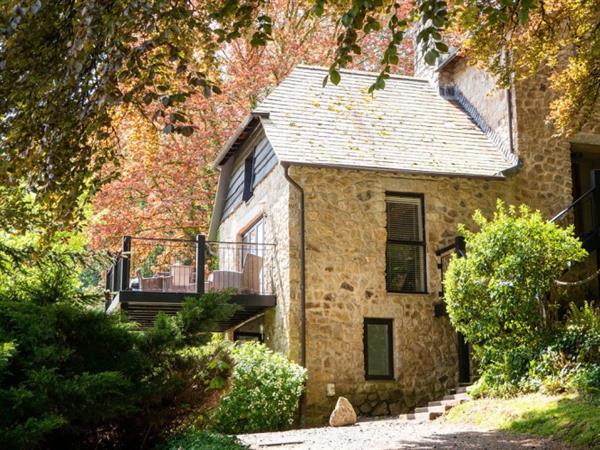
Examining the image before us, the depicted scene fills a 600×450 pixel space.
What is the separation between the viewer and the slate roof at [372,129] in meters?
15.5

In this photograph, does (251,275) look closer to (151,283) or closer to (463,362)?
(151,283)

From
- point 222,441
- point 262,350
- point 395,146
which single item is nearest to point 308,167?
point 395,146

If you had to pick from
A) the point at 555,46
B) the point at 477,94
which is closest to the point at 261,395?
the point at 555,46

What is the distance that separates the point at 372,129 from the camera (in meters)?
16.6

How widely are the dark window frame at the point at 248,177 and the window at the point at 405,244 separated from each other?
11.0 feet

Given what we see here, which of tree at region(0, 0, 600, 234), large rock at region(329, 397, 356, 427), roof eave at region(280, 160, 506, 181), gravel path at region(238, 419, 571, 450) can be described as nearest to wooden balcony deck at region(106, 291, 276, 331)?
large rock at region(329, 397, 356, 427)

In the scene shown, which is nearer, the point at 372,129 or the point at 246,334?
the point at 372,129

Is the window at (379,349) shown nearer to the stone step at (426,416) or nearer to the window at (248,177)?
the stone step at (426,416)

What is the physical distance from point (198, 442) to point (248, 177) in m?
9.81

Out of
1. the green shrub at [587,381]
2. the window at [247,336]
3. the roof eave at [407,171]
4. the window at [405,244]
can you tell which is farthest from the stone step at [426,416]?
the window at [247,336]

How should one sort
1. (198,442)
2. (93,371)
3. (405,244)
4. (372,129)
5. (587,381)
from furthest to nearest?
(372,129) → (405,244) → (587,381) → (198,442) → (93,371)

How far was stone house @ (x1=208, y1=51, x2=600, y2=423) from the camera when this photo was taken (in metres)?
14.8

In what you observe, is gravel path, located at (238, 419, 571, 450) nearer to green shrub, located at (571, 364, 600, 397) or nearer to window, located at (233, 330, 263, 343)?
green shrub, located at (571, 364, 600, 397)

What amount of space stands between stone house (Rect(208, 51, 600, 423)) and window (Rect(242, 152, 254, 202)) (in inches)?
12.2
